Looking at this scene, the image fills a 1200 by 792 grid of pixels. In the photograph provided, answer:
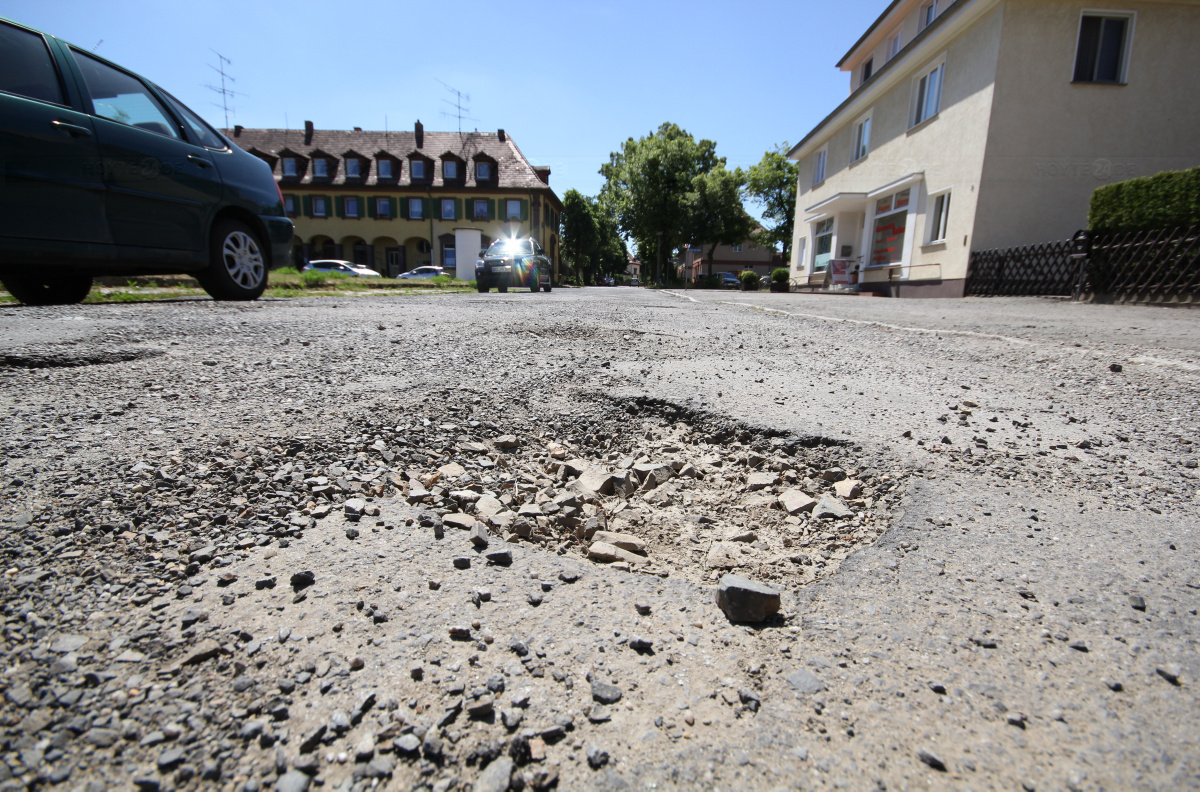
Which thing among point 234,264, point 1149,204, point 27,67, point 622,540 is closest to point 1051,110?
point 1149,204

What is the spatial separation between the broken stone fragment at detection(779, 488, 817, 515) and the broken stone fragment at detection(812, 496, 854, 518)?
0.02 meters

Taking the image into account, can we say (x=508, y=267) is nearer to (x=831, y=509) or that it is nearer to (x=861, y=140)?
(x=861, y=140)

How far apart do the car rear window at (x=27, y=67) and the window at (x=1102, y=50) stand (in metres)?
16.6

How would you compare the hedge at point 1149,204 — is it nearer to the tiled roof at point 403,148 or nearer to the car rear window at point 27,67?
the car rear window at point 27,67

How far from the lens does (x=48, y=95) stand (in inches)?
153

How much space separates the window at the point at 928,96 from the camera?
Result: 14.3 metres

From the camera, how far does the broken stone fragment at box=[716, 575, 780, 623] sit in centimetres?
113

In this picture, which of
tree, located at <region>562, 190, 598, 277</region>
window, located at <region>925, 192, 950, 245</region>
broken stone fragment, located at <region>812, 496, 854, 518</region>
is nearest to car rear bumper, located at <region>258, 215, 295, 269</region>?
broken stone fragment, located at <region>812, 496, 854, 518</region>

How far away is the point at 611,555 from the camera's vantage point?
4.62 ft

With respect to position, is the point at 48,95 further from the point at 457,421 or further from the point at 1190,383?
the point at 1190,383

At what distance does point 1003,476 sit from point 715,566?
0.97m

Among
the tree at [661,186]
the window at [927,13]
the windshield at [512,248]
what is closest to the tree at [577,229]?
the tree at [661,186]

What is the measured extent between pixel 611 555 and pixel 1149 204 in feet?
38.2

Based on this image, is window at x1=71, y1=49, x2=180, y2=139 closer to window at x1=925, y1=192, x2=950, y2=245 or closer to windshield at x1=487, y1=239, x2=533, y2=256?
windshield at x1=487, y1=239, x2=533, y2=256
